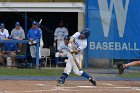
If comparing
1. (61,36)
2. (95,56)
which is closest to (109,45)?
(95,56)

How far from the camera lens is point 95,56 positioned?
2044 centimetres

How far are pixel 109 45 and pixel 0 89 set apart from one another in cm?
831

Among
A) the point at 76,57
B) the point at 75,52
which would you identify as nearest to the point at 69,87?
the point at 76,57

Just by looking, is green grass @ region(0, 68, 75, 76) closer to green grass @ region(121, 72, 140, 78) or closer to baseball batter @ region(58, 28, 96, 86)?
green grass @ region(121, 72, 140, 78)

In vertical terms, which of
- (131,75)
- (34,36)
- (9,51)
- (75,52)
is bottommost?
(131,75)

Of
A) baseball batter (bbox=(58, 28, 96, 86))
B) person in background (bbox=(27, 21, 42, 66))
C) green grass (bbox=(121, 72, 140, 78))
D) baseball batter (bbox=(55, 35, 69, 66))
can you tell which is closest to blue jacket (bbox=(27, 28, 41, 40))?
person in background (bbox=(27, 21, 42, 66))

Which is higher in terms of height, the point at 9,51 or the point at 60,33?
the point at 60,33

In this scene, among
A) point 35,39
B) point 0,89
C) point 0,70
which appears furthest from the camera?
point 35,39

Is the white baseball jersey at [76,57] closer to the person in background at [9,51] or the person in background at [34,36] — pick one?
the person in background at [34,36]

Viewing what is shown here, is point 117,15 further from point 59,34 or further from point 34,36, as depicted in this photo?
point 34,36

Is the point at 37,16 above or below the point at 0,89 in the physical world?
above

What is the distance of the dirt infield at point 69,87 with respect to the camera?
12836mm

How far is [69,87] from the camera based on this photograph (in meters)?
13.6

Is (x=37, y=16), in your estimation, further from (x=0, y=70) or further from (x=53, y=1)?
(x=0, y=70)
